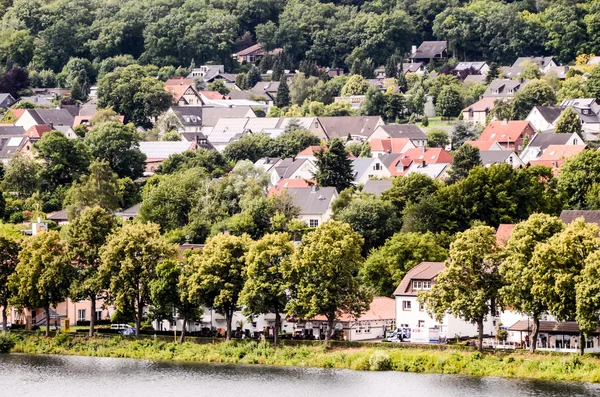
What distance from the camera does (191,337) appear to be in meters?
78.4

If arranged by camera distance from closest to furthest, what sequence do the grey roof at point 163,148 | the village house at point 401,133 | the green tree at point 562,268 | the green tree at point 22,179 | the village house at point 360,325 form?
the green tree at point 562,268 < the village house at point 360,325 < the green tree at point 22,179 < the grey roof at point 163,148 < the village house at point 401,133

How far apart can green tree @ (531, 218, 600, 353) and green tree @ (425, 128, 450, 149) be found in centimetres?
6087

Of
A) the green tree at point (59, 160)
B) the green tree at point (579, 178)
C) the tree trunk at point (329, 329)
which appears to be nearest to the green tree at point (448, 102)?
the green tree at point (59, 160)

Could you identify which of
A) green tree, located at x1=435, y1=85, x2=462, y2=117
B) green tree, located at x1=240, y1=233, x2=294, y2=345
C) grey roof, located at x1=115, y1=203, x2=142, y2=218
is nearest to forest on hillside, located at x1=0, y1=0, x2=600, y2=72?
green tree, located at x1=435, y1=85, x2=462, y2=117

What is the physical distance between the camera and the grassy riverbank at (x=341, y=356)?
218ft

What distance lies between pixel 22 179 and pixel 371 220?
33.6m

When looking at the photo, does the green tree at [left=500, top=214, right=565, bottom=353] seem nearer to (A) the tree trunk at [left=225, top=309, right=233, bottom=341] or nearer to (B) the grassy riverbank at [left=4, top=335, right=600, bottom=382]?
(B) the grassy riverbank at [left=4, top=335, right=600, bottom=382]

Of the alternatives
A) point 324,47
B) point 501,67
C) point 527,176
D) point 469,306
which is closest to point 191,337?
point 469,306

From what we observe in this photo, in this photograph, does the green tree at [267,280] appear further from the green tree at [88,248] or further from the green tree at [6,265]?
the green tree at [6,265]

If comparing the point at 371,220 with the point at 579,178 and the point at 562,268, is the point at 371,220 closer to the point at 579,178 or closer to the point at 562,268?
the point at 579,178

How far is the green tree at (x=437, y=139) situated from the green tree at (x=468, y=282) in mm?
59064

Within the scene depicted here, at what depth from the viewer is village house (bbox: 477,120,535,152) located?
414 feet

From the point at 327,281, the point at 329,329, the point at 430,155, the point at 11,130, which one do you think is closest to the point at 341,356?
the point at 329,329

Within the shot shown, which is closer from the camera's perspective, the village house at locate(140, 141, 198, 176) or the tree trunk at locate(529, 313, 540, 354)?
the tree trunk at locate(529, 313, 540, 354)
